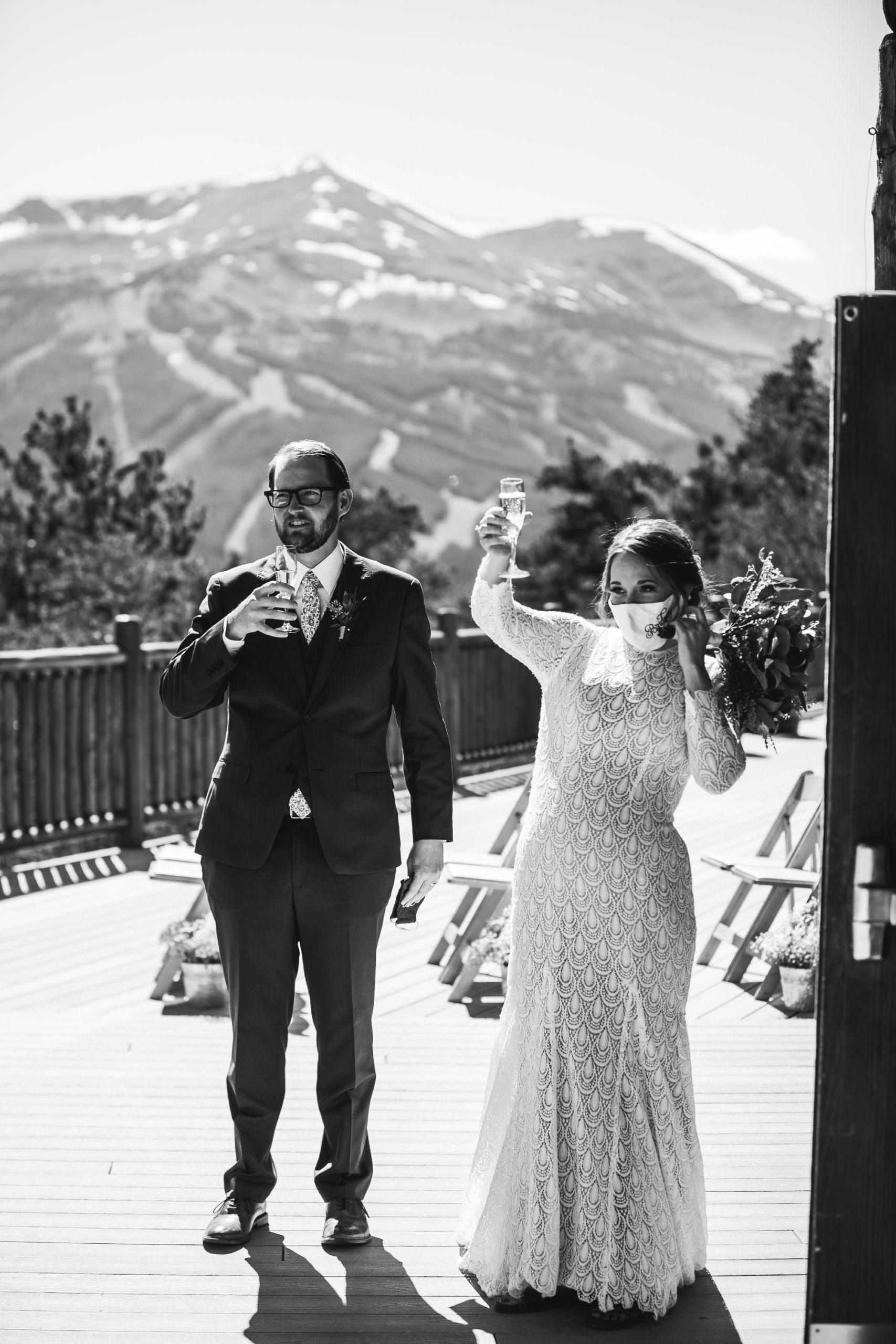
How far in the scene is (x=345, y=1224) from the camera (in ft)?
12.0

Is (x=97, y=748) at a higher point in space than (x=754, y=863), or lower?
higher

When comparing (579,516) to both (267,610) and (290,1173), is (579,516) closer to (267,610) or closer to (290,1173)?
(290,1173)

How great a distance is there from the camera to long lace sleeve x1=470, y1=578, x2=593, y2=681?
356cm

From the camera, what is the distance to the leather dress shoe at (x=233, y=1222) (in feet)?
12.0

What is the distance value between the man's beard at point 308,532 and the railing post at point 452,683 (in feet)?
27.9

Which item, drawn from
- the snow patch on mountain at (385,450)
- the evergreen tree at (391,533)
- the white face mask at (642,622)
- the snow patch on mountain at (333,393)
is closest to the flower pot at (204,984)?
the white face mask at (642,622)

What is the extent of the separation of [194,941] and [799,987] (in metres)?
2.40

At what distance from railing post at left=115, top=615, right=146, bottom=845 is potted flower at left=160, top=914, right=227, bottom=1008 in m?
3.40

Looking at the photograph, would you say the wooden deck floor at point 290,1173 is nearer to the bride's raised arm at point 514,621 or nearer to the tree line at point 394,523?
the bride's raised arm at point 514,621

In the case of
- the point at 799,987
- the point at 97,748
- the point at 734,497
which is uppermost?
the point at 734,497

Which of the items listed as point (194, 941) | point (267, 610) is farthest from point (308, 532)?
point (194, 941)

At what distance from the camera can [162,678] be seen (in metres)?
3.64

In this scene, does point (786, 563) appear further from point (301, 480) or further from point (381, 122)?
point (381, 122)

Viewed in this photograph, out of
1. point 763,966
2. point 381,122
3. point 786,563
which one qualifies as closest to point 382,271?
point 381,122
